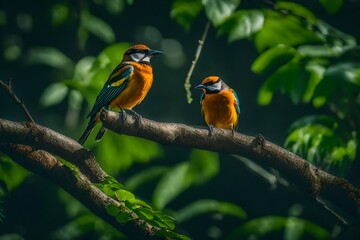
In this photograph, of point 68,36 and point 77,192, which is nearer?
point 77,192

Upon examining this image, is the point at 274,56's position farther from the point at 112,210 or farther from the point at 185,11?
the point at 112,210

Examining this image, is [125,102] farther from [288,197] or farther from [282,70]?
[288,197]

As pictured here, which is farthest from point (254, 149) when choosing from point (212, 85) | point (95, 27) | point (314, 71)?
point (95, 27)

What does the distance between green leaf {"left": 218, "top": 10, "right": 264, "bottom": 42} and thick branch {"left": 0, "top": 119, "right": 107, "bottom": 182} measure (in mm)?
1057

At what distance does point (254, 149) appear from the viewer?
11.7 feet

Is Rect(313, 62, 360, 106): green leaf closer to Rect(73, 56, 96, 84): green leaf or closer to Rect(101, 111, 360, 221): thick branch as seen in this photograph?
Rect(101, 111, 360, 221): thick branch

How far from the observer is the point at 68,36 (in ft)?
21.2

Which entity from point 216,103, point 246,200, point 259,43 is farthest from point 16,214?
point 259,43

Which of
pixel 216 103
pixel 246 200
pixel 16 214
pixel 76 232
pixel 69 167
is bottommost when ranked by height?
pixel 246 200

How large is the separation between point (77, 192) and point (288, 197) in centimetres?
323

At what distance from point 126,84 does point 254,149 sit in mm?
961

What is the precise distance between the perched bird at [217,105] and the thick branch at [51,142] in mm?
1050

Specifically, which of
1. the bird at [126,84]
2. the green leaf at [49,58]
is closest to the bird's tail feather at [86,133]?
the bird at [126,84]

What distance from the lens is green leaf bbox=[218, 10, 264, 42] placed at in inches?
146
